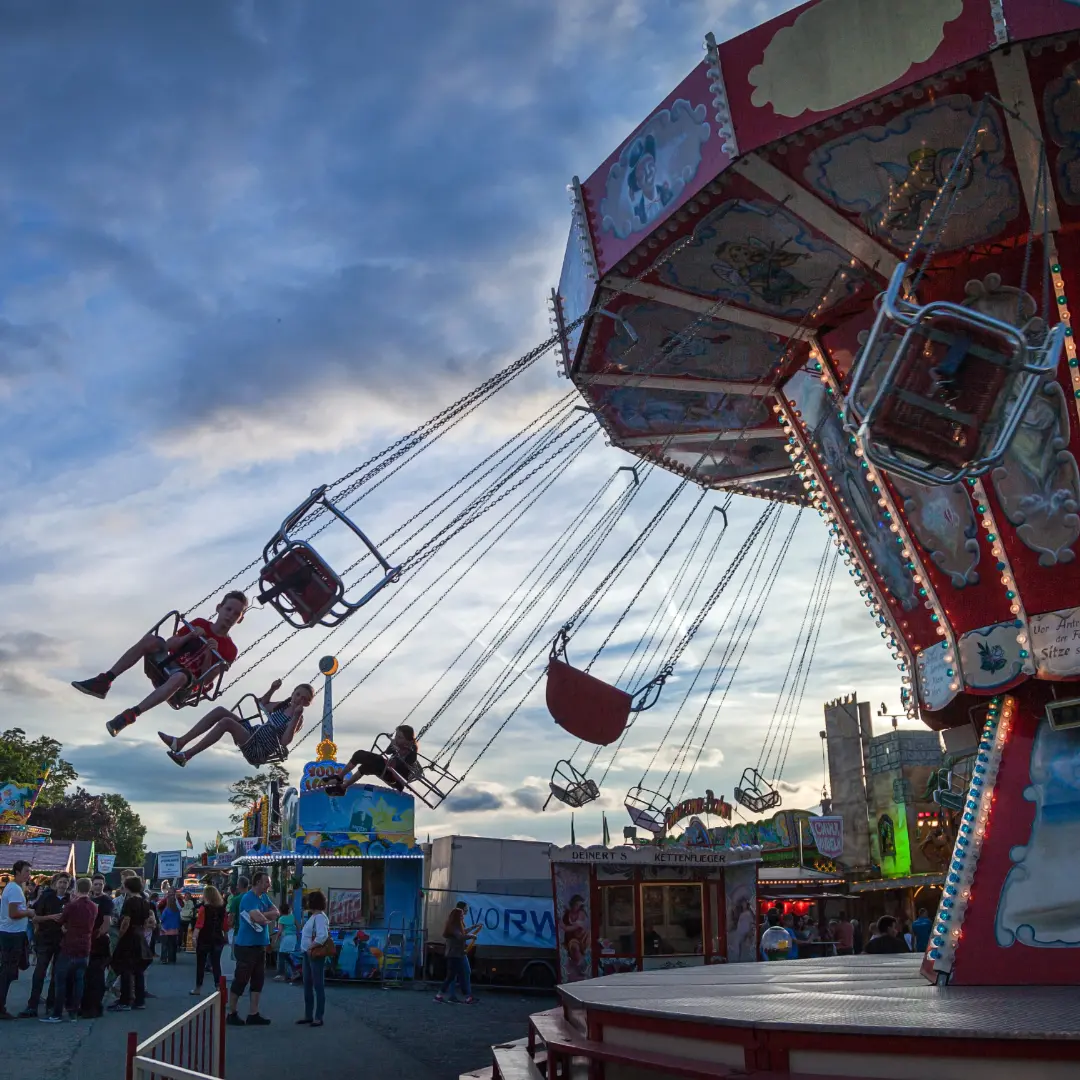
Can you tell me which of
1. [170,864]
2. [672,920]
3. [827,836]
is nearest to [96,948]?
[672,920]

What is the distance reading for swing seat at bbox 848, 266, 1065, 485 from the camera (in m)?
5.52

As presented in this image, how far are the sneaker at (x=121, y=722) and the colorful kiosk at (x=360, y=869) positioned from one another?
7.92 m

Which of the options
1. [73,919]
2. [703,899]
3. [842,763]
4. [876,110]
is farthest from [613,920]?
[842,763]

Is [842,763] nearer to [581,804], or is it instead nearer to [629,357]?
[581,804]

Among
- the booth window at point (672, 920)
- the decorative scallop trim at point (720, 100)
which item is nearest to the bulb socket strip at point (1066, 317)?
the decorative scallop trim at point (720, 100)

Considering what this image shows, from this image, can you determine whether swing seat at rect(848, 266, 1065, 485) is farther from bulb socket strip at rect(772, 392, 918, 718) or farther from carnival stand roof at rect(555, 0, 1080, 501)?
bulb socket strip at rect(772, 392, 918, 718)

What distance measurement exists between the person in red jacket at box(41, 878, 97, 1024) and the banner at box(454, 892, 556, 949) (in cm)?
725

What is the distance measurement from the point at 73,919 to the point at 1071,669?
26.2 feet

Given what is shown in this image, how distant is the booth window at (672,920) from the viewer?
46.7 feet

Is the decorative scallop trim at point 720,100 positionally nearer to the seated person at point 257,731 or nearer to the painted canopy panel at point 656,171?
the painted canopy panel at point 656,171

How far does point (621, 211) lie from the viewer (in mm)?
8141

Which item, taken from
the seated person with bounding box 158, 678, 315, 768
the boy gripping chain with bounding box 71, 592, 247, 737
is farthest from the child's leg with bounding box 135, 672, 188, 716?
the seated person with bounding box 158, 678, 315, 768

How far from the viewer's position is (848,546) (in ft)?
30.9

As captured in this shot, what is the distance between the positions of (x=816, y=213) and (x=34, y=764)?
6549 centimetres
